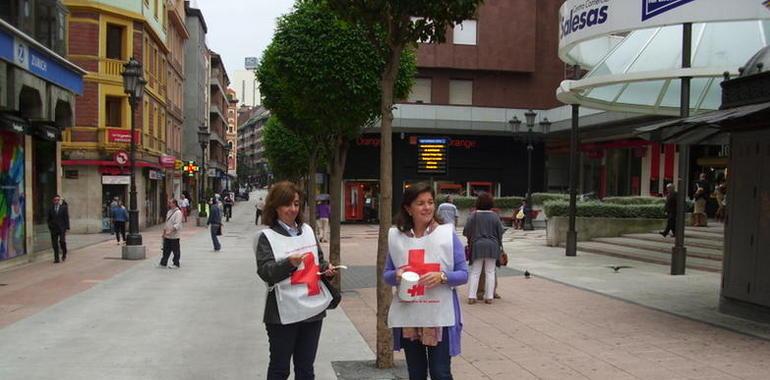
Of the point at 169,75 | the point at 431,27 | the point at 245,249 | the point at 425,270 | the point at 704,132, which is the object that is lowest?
the point at 245,249

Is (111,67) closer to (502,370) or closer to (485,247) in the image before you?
(485,247)

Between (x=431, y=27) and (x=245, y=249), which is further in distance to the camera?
(x=245, y=249)

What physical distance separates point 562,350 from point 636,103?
43.2 ft

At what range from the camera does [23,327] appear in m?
8.12

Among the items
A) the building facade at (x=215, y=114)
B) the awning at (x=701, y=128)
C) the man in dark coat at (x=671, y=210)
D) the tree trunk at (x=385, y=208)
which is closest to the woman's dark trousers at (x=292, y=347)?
the tree trunk at (x=385, y=208)

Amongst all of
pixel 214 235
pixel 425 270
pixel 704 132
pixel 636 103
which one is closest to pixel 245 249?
pixel 214 235

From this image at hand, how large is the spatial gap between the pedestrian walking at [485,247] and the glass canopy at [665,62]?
6822mm

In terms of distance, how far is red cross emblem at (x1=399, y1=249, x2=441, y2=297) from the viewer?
4.12 metres

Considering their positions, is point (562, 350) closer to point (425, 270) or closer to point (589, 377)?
point (589, 377)

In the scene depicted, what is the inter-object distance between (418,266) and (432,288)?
0.16m

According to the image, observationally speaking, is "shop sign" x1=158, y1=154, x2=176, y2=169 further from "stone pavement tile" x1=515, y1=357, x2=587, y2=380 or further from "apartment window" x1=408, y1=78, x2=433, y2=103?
"stone pavement tile" x1=515, y1=357, x2=587, y2=380

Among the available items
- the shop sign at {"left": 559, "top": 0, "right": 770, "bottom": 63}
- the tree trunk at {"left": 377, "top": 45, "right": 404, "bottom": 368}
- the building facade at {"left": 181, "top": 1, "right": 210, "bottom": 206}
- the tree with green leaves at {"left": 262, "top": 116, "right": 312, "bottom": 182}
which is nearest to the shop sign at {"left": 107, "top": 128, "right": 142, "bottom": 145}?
the tree with green leaves at {"left": 262, "top": 116, "right": 312, "bottom": 182}

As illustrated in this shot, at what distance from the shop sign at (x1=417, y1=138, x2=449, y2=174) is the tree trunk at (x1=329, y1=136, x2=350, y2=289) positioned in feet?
5.55

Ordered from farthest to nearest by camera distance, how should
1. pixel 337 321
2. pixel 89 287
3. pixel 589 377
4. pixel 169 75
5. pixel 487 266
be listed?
pixel 169 75, pixel 89 287, pixel 487 266, pixel 337 321, pixel 589 377
